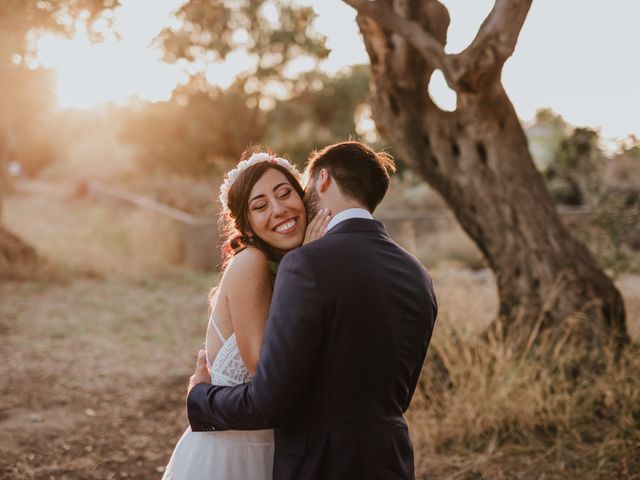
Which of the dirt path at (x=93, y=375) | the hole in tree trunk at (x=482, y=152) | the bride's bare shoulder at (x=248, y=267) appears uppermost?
the hole in tree trunk at (x=482, y=152)

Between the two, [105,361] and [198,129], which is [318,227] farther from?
[198,129]

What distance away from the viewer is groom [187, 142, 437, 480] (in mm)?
2014

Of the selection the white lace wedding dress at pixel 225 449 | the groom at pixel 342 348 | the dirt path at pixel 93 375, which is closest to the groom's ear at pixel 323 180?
the groom at pixel 342 348

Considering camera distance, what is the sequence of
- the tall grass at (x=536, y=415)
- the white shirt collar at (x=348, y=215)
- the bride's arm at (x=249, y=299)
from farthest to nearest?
the tall grass at (x=536, y=415) < the bride's arm at (x=249, y=299) < the white shirt collar at (x=348, y=215)

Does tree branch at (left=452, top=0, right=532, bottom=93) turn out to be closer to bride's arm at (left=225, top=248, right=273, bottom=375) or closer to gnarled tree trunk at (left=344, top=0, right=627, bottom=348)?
gnarled tree trunk at (left=344, top=0, right=627, bottom=348)

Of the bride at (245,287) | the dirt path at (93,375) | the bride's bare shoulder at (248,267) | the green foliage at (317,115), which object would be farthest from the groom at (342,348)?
the green foliage at (317,115)

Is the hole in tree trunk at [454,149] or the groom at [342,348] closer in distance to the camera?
the groom at [342,348]

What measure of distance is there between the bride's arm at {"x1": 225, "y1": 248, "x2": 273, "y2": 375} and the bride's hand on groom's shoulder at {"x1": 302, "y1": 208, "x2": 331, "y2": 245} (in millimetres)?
Answer: 212

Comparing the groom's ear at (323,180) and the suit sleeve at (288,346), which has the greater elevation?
the groom's ear at (323,180)

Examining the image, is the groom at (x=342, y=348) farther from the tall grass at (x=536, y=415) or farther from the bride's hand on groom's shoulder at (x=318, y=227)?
the tall grass at (x=536, y=415)

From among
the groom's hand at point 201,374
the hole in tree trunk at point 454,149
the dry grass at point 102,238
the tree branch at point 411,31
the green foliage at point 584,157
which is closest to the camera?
the groom's hand at point 201,374

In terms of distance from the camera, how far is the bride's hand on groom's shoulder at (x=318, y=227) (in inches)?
98.7

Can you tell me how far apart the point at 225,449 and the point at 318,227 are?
1027mm

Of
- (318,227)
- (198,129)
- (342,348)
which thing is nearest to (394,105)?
(318,227)
